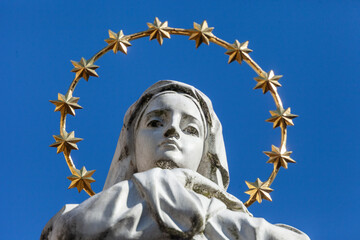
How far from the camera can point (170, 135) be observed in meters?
6.02

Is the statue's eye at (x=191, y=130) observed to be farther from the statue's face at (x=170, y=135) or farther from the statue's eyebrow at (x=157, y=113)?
the statue's eyebrow at (x=157, y=113)

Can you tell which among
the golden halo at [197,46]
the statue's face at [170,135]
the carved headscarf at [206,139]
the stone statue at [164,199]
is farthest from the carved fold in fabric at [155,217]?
the golden halo at [197,46]

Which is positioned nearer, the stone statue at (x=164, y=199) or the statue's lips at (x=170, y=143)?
the stone statue at (x=164, y=199)

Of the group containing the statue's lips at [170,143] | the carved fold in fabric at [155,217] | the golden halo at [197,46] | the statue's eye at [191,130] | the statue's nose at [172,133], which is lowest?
the carved fold in fabric at [155,217]

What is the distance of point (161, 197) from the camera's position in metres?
4.89

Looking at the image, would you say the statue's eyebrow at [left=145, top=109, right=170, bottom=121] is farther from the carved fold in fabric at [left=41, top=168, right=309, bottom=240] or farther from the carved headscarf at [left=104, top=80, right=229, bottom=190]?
the carved fold in fabric at [left=41, top=168, right=309, bottom=240]

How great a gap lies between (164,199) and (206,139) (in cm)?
165

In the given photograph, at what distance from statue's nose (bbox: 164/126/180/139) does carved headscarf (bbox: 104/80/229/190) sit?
1.55ft

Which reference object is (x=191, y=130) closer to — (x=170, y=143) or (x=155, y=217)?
(x=170, y=143)

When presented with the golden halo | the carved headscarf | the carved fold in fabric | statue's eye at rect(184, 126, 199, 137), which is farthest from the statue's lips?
the golden halo

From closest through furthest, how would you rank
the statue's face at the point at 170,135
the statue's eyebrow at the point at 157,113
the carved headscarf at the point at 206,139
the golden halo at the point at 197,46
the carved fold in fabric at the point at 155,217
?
the carved fold in fabric at the point at 155,217 < the statue's face at the point at 170,135 < the statue's eyebrow at the point at 157,113 < the carved headscarf at the point at 206,139 < the golden halo at the point at 197,46

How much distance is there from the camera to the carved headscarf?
6.43 metres

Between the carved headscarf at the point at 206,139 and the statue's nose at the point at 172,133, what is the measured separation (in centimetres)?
47

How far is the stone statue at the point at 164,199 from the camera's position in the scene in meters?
4.79
